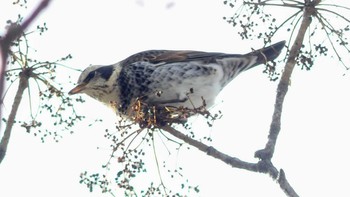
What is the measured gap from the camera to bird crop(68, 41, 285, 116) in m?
7.23

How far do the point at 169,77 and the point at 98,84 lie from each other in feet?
3.89

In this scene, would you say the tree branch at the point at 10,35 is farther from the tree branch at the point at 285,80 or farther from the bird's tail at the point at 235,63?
the bird's tail at the point at 235,63

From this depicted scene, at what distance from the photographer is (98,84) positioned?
796cm

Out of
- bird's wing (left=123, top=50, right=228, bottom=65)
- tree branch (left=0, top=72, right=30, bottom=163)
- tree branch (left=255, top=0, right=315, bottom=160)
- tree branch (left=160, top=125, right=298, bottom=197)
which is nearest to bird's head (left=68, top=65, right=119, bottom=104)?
bird's wing (left=123, top=50, right=228, bottom=65)

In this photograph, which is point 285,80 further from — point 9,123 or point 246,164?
point 9,123

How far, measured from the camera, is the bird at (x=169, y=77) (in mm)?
7230

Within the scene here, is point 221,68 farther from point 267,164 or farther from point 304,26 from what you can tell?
point 267,164

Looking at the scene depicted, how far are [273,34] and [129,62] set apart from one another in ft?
9.93

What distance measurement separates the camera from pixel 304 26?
521cm

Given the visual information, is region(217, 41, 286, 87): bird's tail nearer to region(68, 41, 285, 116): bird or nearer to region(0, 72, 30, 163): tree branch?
region(68, 41, 285, 116): bird

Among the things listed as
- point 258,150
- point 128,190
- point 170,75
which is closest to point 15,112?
point 128,190

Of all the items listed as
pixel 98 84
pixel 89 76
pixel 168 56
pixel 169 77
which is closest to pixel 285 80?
pixel 169 77

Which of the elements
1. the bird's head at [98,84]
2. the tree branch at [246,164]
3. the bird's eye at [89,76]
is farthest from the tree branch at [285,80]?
the bird's eye at [89,76]

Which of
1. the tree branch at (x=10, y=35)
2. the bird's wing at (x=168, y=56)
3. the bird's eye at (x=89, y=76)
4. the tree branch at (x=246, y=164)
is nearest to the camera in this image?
the tree branch at (x=10, y=35)
